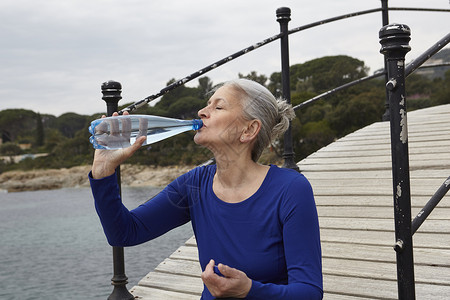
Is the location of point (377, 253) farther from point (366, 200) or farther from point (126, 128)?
point (126, 128)

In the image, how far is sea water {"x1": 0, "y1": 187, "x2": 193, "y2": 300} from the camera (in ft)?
40.8

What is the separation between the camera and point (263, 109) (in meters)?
1.35

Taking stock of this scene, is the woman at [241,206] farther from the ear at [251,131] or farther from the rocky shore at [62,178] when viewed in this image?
the rocky shore at [62,178]

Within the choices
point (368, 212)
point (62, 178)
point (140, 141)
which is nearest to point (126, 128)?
point (140, 141)

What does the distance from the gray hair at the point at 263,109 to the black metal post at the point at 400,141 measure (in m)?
0.36

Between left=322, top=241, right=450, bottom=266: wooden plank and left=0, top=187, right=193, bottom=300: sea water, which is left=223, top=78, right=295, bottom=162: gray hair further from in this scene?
left=0, top=187, right=193, bottom=300: sea water

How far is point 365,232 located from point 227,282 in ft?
5.13

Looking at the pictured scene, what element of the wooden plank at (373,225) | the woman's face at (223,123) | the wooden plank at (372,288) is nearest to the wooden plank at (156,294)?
the wooden plank at (372,288)

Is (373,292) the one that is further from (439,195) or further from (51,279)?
(51,279)

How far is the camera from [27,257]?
748 inches

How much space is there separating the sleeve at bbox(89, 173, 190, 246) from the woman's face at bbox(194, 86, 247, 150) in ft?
0.69

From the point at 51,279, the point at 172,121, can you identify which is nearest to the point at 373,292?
the point at 172,121

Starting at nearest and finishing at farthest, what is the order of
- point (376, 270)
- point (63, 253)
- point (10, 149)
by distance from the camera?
point (376, 270)
point (63, 253)
point (10, 149)

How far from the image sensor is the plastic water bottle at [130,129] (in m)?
1.37
